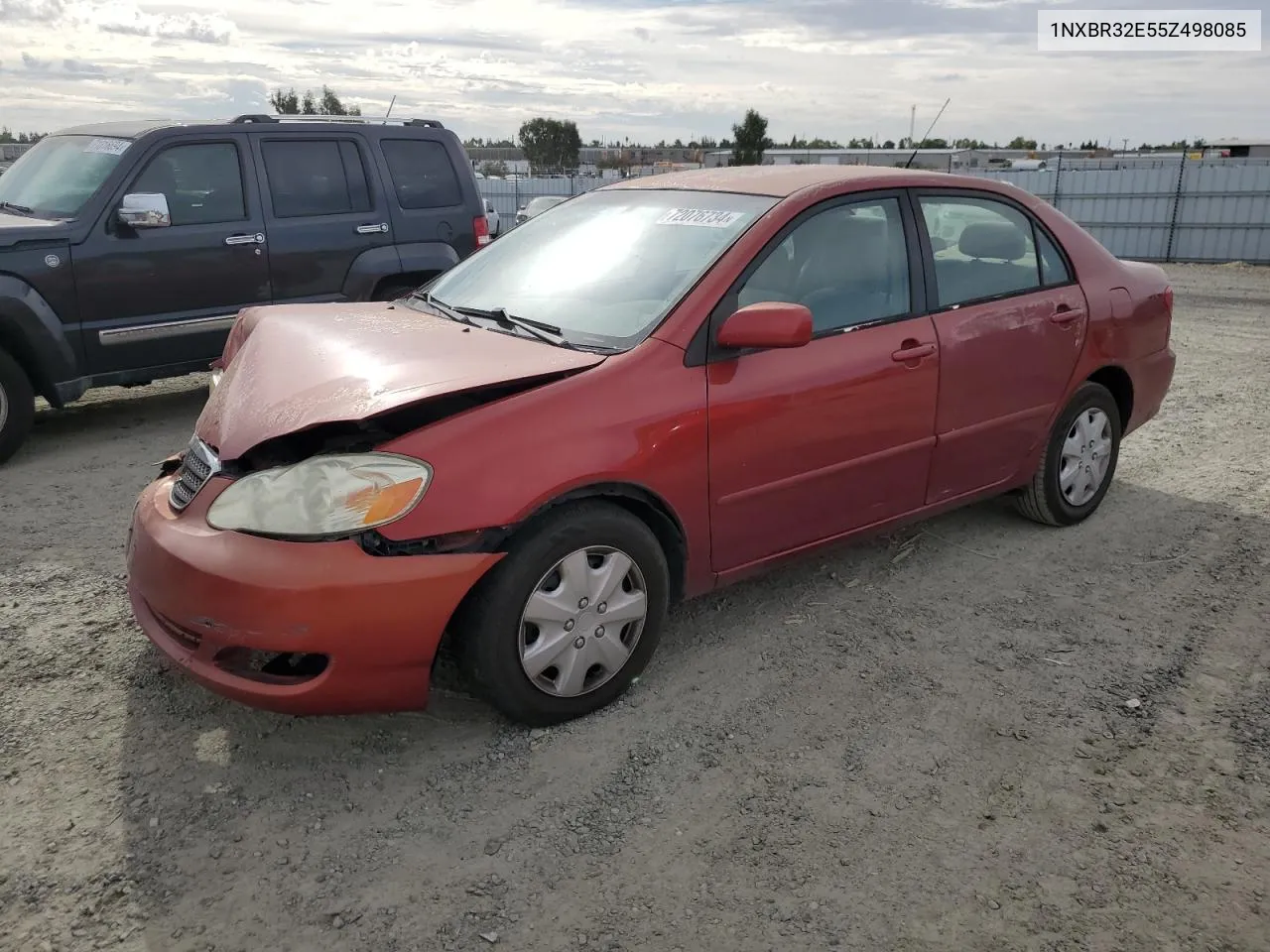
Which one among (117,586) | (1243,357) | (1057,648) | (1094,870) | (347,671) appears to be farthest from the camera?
(1243,357)

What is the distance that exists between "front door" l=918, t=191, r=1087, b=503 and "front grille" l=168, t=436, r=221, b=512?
8.83ft

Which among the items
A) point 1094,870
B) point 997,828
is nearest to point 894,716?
point 997,828

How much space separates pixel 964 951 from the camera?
2.25 m

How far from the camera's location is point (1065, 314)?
4414mm

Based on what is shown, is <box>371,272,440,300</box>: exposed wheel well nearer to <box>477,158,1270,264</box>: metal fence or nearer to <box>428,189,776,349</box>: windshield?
<box>428,189,776,349</box>: windshield

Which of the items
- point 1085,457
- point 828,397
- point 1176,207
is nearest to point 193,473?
point 828,397

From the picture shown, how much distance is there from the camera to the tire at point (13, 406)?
567 centimetres

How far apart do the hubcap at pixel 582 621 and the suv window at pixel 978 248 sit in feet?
6.13

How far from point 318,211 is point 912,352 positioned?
4.84m

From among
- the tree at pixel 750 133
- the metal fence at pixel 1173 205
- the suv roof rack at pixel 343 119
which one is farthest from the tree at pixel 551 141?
the suv roof rack at pixel 343 119

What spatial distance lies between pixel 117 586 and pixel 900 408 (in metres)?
3.24

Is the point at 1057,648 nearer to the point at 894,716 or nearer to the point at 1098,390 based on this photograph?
the point at 894,716

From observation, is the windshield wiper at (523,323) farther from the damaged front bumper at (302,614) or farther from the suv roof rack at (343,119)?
the suv roof rack at (343,119)

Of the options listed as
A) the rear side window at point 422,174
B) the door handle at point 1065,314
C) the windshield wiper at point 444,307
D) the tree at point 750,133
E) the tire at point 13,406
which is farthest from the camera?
the tree at point 750,133
